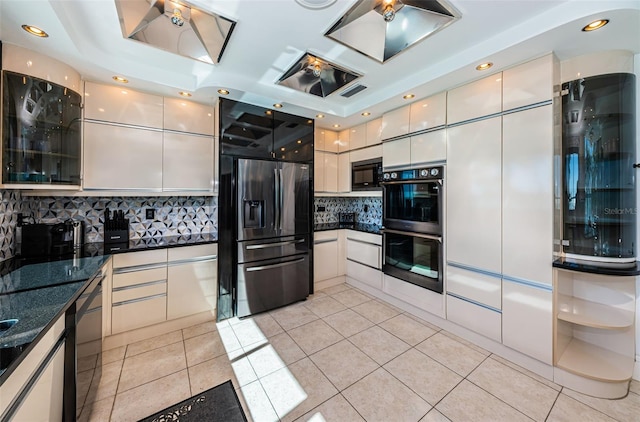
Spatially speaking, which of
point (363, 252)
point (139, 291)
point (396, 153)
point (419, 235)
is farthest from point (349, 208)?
point (139, 291)

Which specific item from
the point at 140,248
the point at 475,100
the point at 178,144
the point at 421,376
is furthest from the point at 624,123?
the point at 140,248

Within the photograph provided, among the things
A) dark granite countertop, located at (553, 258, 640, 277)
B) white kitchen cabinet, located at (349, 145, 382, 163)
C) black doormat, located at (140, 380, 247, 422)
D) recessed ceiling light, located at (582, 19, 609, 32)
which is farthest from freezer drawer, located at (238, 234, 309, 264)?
recessed ceiling light, located at (582, 19, 609, 32)

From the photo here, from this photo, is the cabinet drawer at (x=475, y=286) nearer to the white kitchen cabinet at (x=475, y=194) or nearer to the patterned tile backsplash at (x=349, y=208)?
the white kitchen cabinet at (x=475, y=194)

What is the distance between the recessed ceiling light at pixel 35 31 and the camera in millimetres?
1521

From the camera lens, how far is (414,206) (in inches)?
109

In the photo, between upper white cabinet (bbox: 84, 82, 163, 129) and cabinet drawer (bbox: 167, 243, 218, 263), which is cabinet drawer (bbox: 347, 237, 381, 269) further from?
upper white cabinet (bbox: 84, 82, 163, 129)

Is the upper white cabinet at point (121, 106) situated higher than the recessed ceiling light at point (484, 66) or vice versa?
the recessed ceiling light at point (484, 66)

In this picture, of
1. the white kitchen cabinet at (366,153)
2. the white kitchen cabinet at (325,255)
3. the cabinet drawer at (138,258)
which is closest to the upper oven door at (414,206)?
the white kitchen cabinet at (366,153)

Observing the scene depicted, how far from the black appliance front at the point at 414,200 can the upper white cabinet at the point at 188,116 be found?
226cm

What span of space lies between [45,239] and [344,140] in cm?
356

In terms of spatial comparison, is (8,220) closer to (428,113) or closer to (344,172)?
(344,172)

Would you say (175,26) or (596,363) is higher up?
(175,26)

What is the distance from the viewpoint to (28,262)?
5.91ft

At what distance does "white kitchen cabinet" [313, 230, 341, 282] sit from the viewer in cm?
350
